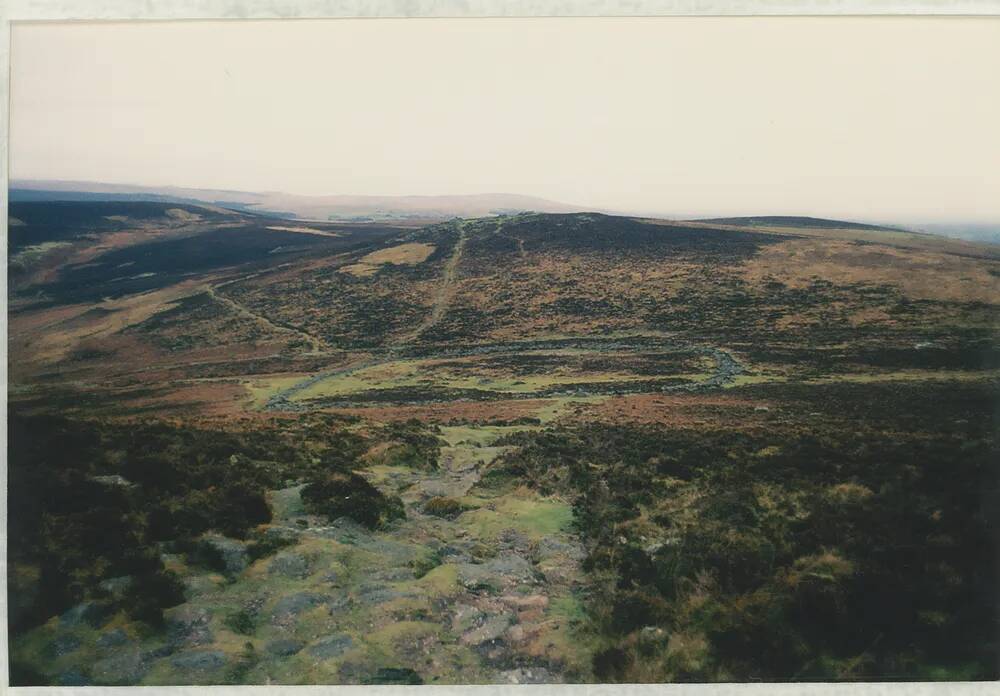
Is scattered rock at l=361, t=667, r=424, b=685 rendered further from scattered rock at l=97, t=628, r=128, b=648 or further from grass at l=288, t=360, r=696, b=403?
grass at l=288, t=360, r=696, b=403

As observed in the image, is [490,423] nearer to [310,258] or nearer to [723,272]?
[723,272]

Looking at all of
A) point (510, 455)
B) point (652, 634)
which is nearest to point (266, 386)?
point (510, 455)

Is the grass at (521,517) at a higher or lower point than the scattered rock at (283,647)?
higher

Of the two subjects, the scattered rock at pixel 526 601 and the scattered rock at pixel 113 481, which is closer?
the scattered rock at pixel 526 601

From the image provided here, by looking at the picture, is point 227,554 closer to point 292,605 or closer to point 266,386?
point 292,605

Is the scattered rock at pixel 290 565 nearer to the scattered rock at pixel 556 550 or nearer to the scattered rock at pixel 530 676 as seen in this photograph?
the scattered rock at pixel 530 676

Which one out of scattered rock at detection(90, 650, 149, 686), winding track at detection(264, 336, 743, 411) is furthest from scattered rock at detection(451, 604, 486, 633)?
winding track at detection(264, 336, 743, 411)

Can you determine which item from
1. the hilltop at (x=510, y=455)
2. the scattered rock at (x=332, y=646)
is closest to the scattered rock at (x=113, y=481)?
the hilltop at (x=510, y=455)

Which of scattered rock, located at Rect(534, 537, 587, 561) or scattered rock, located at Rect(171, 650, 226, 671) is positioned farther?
scattered rock, located at Rect(534, 537, 587, 561)
